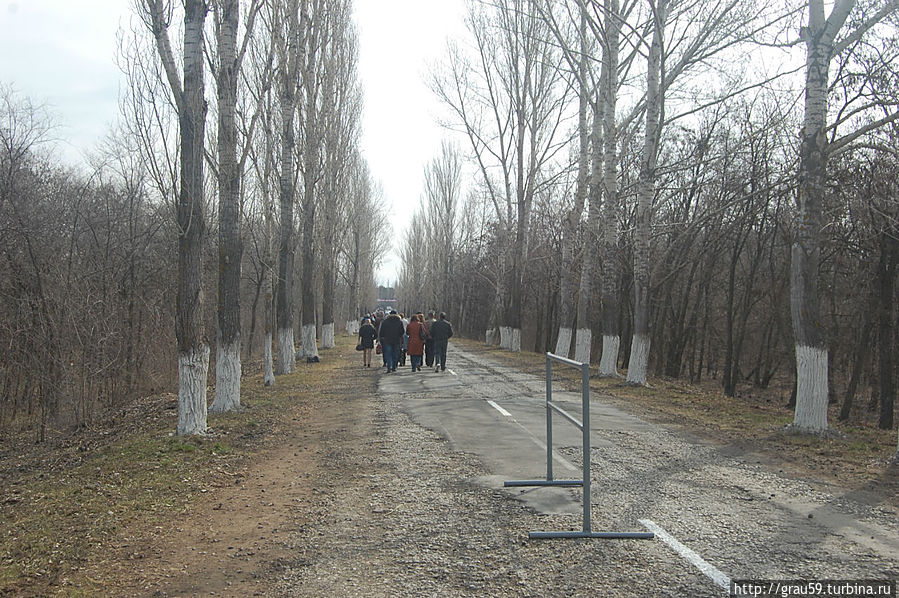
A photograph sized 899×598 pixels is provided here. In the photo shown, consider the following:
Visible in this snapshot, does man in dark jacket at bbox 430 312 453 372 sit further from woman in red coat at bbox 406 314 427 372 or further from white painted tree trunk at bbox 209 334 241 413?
white painted tree trunk at bbox 209 334 241 413

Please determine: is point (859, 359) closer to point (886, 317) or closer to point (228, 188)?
point (886, 317)

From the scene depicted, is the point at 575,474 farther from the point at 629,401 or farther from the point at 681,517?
the point at 629,401

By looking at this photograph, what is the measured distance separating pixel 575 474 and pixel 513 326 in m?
25.8

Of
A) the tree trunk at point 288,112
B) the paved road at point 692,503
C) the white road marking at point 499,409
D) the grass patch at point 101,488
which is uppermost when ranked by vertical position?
the tree trunk at point 288,112

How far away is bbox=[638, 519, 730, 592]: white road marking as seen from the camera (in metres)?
4.27

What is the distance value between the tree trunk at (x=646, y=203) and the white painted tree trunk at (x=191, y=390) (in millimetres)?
10448

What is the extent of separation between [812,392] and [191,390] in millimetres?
9047

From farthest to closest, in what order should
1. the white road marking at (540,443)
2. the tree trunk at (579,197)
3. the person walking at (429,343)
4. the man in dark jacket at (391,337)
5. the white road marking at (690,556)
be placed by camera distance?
the person walking at (429,343) → the tree trunk at (579,197) → the man in dark jacket at (391,337) → the white road marking at (540,443) → the white road marking at (690,556)

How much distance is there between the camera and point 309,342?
82.7 ft

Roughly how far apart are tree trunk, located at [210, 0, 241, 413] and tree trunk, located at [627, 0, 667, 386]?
9.59 meters

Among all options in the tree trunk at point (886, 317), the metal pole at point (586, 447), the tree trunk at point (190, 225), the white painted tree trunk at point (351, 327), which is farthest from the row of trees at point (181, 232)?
the white painted tree trunk at point (351, 327)

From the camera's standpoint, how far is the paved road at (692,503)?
4.57m

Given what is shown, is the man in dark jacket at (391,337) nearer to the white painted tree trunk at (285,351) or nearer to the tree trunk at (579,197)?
the white painted tree trunk at (285,351)

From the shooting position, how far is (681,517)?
5.59 m
